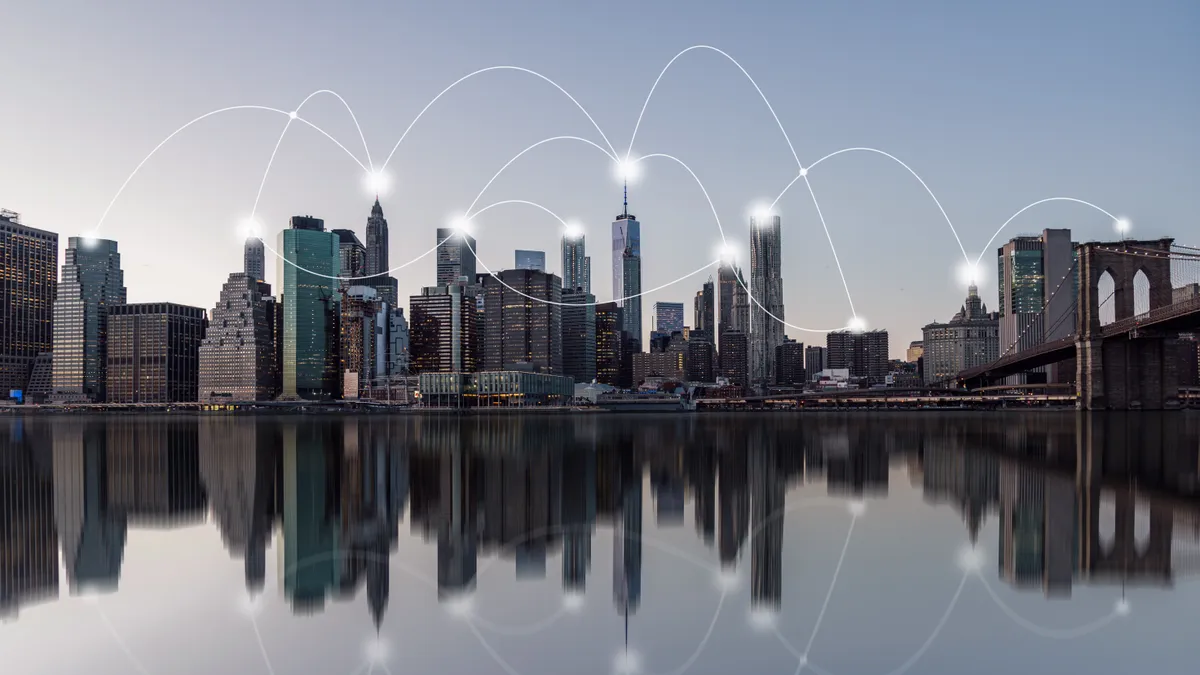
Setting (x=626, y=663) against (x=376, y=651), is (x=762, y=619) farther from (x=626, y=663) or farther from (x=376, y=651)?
(x=376, y=651)

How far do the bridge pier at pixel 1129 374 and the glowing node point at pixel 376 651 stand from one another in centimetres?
8398

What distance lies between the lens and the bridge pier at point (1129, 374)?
254 ft

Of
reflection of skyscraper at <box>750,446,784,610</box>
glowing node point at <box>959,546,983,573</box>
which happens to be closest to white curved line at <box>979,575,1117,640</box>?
glowing node point at <box>959,546,983,573</box>

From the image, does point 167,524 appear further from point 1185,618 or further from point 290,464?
point 1185,618

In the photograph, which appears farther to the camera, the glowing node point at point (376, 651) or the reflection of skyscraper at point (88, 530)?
the reflection of skyscraper at point (88, 530)

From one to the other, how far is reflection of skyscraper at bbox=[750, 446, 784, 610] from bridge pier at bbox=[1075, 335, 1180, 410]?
68.4 m

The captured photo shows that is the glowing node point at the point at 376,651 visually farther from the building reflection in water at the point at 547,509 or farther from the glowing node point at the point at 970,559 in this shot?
the glowing node point at the point at 970,559

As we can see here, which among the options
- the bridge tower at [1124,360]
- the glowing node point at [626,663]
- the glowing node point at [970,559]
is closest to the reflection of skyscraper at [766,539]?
the glowing node point at [626,663]

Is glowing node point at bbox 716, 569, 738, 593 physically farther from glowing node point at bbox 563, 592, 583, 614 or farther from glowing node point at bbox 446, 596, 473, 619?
glowing node point at bbox 446, 596, 473, 619

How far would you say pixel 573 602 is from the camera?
32.7 ft

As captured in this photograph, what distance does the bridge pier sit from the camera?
77562mm

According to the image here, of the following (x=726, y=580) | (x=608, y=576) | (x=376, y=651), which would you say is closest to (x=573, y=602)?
(x=608, y=576)

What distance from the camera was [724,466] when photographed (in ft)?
91.6

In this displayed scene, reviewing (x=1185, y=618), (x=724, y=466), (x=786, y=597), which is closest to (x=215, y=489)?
(x=724, y=466)
